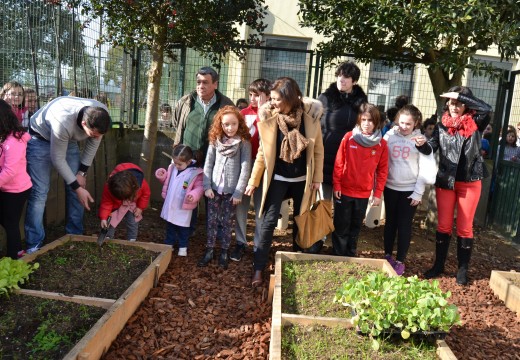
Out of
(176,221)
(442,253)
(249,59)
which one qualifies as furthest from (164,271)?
(249,59)

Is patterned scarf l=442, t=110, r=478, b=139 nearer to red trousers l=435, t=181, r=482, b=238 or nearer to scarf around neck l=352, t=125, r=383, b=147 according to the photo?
red trousers l=435, t=181, r=482, b=238

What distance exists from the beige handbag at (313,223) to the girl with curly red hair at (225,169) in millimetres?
662

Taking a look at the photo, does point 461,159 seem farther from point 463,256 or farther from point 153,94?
point 153,94

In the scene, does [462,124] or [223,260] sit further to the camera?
[223,260]

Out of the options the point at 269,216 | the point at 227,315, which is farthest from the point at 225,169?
the point at 227,315

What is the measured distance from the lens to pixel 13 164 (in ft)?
13.0

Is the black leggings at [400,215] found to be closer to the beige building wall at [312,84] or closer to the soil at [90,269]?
the soil at [90,269]

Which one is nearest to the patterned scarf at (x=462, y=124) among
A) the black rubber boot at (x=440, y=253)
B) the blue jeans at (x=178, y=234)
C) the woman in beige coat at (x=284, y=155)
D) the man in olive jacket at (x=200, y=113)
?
the black rubber boot at (x=440, y=253)

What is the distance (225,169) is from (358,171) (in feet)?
4.39

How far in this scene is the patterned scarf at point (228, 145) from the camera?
465 centimetres

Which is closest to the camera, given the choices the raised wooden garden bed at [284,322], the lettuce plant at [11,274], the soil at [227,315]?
the raised wooden garden bed at [284,322]

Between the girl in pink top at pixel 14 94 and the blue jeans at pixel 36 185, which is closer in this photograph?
the blue jeans at pixel 36 185

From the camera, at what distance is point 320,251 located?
218 inches

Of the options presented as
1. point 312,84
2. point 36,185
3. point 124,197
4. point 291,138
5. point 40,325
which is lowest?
point 40,325
